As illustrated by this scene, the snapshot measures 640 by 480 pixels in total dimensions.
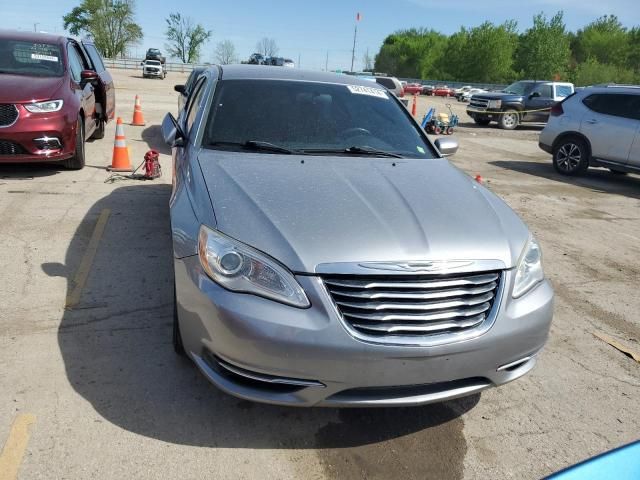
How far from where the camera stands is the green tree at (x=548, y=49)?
76.2m

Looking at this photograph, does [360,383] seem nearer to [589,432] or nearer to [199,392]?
[199,392]

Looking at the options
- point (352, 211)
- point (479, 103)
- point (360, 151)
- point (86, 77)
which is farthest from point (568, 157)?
point (479, 103)

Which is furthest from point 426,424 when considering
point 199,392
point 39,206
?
point 39,206

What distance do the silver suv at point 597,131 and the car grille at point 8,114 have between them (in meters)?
9.86

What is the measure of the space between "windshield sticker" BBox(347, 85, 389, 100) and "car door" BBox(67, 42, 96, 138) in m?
4.86

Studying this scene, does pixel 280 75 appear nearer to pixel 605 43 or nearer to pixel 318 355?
pixel 318 355

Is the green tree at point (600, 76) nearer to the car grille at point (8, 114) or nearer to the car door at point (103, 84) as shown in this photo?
the car door at point (103, 84)

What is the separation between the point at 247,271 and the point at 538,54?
84.6m

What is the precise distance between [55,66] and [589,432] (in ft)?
26.2

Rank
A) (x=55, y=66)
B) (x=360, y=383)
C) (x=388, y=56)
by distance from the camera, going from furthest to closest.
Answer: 1. (x=388, y=56)
2. (x=55, y=66)
3. (x=360, y=383)

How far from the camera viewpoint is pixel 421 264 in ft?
8.11

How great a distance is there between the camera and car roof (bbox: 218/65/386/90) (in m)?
4.33

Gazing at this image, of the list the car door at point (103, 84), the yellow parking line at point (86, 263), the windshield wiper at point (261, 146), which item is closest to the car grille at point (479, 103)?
the car door at point (103, 84)

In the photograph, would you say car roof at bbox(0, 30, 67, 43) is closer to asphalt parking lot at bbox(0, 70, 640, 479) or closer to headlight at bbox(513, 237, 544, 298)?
asphalt parking lot at bbox(0, 70, 640, 479)
